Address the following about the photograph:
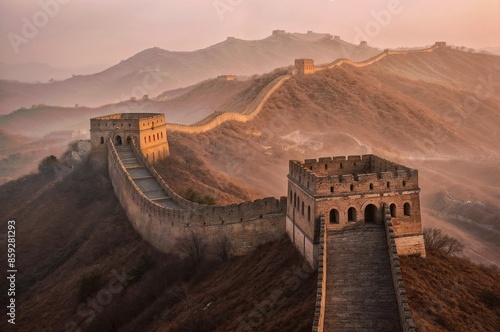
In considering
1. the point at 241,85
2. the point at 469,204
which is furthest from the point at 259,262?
the point at 241,85

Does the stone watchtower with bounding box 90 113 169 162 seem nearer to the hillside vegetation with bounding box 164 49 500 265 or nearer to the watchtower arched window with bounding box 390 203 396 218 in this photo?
the hillside vegetation with bounding box 164 49 500 265

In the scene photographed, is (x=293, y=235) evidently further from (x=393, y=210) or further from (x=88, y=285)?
(x=88, y=285)

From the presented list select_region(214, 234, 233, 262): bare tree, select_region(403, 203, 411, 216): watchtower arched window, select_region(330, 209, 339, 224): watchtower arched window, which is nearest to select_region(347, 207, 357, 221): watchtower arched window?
select_region(330, 209, 339, 224): watchtower arched window

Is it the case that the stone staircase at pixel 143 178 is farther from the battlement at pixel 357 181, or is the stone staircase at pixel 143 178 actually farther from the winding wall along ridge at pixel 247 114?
the winding wall along ridge at pixel 247 114

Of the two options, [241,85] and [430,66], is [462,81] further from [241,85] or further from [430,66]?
[241,85]

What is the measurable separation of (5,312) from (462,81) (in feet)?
457

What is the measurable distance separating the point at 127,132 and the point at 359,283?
33459 mm

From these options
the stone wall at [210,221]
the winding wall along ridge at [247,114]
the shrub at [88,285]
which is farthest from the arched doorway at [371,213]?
the winding wall along ridge at [247,114]

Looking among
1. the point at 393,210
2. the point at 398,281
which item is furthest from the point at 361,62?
the point at 398,281

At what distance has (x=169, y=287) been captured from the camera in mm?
34688

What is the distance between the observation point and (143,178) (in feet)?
156

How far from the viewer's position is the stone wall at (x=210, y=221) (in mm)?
32094

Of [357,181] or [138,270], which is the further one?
[138,270]

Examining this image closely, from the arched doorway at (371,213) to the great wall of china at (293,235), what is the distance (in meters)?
0.33
